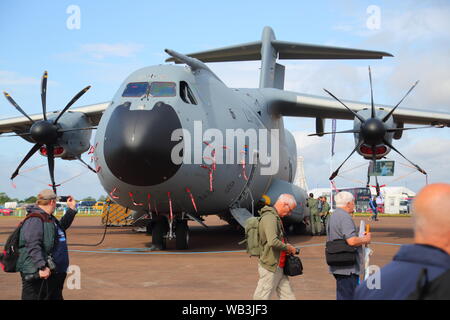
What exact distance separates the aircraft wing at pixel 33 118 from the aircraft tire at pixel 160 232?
5990mm

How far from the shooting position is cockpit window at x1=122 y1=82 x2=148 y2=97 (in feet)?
38.1

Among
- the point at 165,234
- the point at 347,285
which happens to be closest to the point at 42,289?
the point at 347,285

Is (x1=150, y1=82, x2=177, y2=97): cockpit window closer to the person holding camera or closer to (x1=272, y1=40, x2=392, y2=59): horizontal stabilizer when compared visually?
the person holding camera

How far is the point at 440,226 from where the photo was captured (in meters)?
2.19

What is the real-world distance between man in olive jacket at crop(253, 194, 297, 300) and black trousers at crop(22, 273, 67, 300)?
2186mm

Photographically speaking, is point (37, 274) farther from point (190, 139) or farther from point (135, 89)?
point (135, 89)

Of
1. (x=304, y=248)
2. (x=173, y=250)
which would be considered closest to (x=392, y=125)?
(x=304, y=248)

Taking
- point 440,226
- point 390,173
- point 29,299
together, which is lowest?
point 390,173

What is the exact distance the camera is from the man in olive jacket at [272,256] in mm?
5664

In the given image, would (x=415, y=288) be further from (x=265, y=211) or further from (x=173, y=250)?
(x=173, y=250)

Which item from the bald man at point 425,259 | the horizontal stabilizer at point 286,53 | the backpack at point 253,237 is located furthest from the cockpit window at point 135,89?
the bald man at point 425,259

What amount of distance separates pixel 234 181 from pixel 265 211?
685 centimetres

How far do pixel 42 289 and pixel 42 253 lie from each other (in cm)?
37

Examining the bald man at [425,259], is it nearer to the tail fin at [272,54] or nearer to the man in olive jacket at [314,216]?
the man in olive jacket at [314,216]
